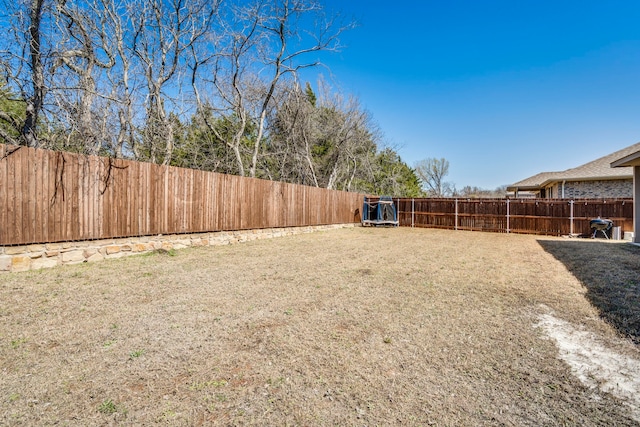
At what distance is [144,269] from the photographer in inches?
188

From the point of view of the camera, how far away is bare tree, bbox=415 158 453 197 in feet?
122

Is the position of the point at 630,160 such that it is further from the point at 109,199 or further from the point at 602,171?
the point at 109,199

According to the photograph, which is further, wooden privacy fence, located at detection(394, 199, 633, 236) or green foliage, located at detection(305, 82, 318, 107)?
green foliage, located at detection(305, 82, 318, 107)

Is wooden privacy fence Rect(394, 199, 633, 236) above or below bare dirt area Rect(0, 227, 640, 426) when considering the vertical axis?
above

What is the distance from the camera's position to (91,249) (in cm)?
511

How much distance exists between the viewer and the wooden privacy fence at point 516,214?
34.5ft

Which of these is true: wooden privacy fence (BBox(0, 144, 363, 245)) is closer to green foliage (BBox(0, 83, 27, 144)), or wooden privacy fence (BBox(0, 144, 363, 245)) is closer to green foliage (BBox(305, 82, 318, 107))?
green foliage (BBox(0, 83, 27, 144))

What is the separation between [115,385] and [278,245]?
20.1ft

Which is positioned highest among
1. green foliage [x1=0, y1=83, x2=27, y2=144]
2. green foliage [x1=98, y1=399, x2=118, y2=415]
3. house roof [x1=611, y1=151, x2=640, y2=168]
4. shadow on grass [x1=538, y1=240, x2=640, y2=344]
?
green foliage [x1=0, y1=83, x2=27, y2=144]

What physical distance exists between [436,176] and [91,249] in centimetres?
3797

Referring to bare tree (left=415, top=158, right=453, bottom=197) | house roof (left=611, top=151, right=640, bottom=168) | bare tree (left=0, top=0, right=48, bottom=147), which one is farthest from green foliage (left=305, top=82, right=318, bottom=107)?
bare tree (left=415, top=158, right=453, bottom=197)

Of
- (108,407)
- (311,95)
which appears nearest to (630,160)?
(108,407)

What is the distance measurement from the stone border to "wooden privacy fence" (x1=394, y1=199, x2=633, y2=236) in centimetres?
996

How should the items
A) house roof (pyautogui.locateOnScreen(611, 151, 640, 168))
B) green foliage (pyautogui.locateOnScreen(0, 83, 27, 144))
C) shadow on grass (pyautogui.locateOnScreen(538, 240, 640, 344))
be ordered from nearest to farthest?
shadow on grass (pyautogui.locateOnScreen(538, 240, 640, 344)) → green foliage (pyautogui.locateOnScreen(0, 83, 27, 144)) → house roof (pyautogui.locateOnScreen(611, 151, 640, 168))
